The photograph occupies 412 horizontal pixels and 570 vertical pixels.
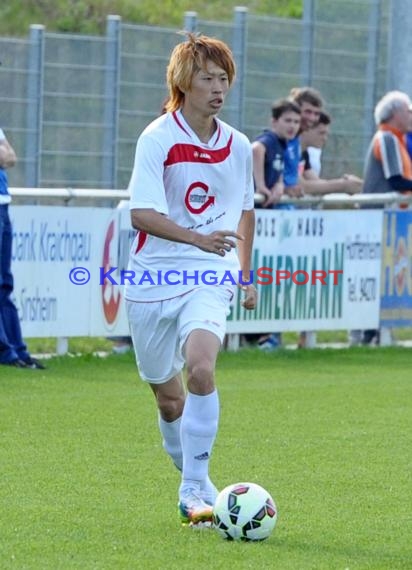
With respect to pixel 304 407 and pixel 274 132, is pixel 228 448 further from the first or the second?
pixel 274 132

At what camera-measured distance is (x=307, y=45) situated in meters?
18.6

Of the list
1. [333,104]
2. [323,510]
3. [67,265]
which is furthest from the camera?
[333,104]

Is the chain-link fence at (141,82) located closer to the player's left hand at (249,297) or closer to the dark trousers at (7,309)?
the dark trousers at (7,309)

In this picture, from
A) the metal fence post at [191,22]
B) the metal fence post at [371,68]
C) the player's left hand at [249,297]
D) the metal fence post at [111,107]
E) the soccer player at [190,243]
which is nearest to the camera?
the soccer player at [190,243]

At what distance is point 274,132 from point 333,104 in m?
4.23

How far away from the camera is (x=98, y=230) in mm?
14109

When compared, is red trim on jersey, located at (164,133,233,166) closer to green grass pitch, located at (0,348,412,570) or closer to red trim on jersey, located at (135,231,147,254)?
red trim on jersey, located at (135,231,147,254)

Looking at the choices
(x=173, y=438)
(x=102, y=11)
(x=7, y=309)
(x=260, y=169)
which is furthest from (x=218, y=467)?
(x=102, y=11)

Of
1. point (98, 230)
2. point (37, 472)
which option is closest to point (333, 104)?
point (98, 230)

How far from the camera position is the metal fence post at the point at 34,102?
16562mm

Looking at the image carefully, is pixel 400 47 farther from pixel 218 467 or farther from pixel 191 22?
pixel 218 467

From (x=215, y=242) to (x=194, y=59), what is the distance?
0.83m

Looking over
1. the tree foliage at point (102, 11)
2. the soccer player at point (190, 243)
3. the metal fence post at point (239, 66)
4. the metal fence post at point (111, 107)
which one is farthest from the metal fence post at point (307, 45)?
the tree foliage at point (102, 11)

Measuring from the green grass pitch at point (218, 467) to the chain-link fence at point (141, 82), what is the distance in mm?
3207
